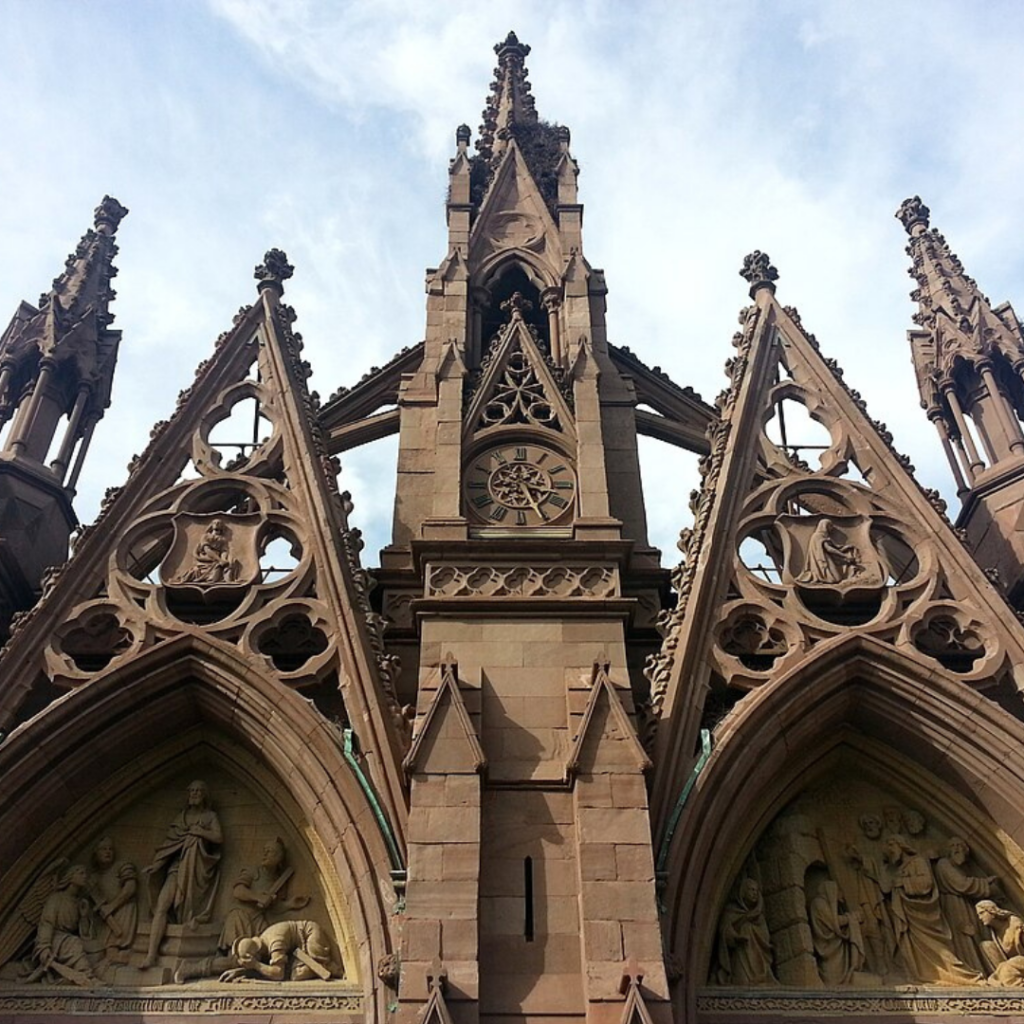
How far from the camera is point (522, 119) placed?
2459 cm

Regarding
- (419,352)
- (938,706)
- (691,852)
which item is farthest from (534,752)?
(419,352)

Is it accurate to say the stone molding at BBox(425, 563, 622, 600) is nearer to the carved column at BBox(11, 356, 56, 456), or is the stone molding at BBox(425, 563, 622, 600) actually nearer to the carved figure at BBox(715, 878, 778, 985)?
the carved figure at BBox(715, 878, 778, 985)

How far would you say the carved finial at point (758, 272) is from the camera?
18.5m

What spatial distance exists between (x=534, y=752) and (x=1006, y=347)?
10002 millimetres

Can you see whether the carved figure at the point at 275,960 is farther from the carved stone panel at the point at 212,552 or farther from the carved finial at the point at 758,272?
the carved finial at the point at 758,272

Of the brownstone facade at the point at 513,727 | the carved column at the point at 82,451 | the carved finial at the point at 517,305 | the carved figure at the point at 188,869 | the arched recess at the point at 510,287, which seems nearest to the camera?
the brownstone facade at the point at 513,727

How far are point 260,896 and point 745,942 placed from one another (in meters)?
4.50

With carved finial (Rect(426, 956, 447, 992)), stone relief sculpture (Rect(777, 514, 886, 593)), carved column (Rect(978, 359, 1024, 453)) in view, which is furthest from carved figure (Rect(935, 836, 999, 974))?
carved column (Rect(978, 359, 1024, 453))

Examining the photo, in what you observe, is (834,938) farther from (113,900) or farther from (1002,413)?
(1002,413)

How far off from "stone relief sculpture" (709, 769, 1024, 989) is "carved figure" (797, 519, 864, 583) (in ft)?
7.95

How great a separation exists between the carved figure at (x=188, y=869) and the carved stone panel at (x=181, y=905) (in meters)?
0.01

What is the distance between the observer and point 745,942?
11.7m

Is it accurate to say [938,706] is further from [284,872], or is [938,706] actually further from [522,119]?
[522,119]

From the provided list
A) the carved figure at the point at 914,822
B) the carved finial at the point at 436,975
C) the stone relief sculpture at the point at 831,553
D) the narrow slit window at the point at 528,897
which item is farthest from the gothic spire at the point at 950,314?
the carved finial at the point at 436,975
